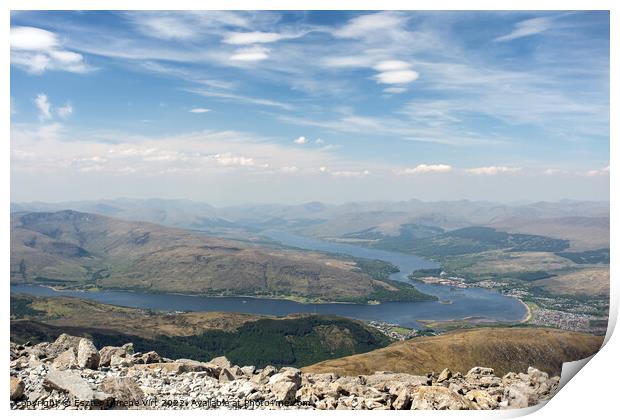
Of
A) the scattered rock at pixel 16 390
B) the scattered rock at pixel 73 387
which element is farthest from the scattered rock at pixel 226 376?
the scattered rock at pixel 16 390

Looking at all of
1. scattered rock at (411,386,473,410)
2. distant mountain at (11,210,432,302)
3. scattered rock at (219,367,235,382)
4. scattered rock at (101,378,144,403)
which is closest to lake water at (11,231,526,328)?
distant mountain at (11,210,432,302)

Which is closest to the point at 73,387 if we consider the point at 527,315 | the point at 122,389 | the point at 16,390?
the point at 122,389

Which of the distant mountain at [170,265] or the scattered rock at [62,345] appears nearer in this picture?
the scattered rock at [62,345]

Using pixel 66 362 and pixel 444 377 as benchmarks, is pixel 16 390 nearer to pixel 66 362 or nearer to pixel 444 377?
pixel 66 362

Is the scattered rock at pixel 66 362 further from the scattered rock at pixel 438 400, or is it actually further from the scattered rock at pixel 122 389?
the scattered rock at pixel 438 400

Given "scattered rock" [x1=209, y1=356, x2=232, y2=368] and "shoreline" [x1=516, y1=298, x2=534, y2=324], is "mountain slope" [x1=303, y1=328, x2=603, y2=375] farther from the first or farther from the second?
"shoreline" [x1=516, y1=298, x2=534, y2=324]
